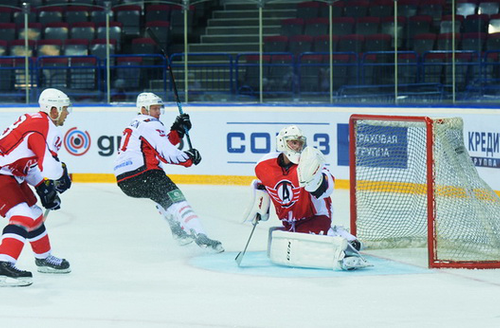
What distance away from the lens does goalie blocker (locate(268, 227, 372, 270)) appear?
593cm

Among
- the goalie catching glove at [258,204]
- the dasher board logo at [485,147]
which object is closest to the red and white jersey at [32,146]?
→ the goalie catching glove at [258,204]

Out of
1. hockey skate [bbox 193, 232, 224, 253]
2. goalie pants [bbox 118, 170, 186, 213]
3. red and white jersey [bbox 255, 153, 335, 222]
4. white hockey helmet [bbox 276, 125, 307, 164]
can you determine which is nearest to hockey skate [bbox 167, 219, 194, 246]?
goalie pants [bbox 118, 170, 186, 213]

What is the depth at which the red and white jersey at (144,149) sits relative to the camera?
707cm

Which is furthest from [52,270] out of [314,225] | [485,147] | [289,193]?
[485,147]

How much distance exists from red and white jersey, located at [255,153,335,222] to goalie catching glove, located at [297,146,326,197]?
147 mm

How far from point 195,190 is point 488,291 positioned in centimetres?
558

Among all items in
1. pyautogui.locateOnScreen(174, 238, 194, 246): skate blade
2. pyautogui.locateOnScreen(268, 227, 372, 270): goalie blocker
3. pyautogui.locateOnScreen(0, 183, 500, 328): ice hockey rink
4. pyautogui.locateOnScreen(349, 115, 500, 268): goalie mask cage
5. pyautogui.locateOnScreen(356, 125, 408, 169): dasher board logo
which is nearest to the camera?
pyautogui.locateOnScreen(0, 183, 500, 328): ice hockey rink

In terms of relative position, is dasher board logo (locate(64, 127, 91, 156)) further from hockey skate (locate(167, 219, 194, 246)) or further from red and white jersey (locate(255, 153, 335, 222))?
red and white jersey (locate(255, 153, 335, 222))

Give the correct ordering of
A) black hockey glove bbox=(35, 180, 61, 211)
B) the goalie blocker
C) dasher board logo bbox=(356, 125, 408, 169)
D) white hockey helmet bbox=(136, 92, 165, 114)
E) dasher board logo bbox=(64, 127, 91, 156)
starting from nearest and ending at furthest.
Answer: black hockey glove bbox=(35, 180, 61, 211) → the goalie blocker → white hockey helmet bbox=(136, 92, 165, 114) → dasher board logo bbox=(356, 125, 408, 169) → dasher board logo bbox=(64, 127, 91, 156)

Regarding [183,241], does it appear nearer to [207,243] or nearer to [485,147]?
[207,243]

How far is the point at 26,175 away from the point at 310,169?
1.63m

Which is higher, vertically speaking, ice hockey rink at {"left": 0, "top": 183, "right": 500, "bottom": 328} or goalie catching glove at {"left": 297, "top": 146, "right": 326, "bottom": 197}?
goalie catching glove at {"left": 297, "top": 146, "right": 326, "bottom": 197}

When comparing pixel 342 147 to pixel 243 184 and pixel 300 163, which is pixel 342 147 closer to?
pixel 243 184

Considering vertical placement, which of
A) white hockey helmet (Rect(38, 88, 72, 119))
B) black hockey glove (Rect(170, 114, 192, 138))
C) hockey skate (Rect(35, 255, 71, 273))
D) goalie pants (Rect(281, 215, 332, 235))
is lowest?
hockey skate (Rect(35, 255, 71, 273))
